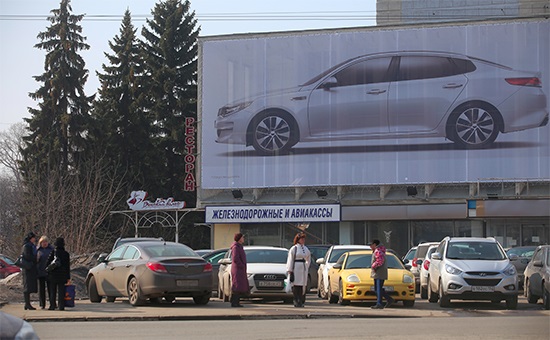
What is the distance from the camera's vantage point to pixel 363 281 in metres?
23.2

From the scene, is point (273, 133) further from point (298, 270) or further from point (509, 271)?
point (509, 271)

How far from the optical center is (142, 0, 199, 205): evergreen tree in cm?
6656

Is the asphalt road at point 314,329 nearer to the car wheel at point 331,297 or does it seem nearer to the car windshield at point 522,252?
the car wheel at point 331,297

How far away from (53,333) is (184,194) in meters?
51.6

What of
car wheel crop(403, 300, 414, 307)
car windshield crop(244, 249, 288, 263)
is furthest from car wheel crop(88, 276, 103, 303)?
car wheel crop(403, 300, 414, 307)

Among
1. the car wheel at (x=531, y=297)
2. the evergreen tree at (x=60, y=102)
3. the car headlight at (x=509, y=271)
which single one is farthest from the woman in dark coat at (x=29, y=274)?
the evergreen tree at (x=60, y=102)

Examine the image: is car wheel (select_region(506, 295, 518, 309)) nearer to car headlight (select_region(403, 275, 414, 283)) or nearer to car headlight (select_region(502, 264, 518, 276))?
car headlight (select_region(502, 264, 518, 276))

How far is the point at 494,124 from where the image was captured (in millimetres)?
49969

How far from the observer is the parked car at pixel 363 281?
2306cm

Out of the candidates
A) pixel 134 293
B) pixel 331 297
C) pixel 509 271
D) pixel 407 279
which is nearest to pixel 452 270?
pixel 407 279

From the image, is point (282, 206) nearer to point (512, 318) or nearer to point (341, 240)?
point (341, 240)

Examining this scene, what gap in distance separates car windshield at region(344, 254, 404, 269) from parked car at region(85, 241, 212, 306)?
3837 millimetres

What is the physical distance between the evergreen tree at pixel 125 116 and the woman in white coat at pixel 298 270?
4245 cm

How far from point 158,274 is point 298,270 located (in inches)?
127
